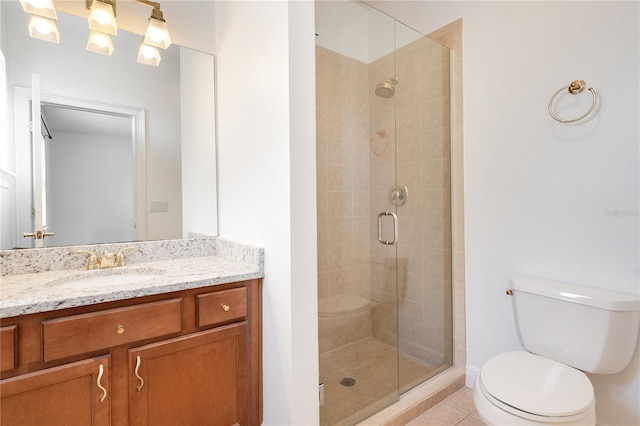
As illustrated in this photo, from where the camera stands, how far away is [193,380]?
4.04 feet

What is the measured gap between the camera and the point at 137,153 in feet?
5.40

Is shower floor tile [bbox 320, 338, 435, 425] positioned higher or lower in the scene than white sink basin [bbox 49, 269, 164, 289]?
lower

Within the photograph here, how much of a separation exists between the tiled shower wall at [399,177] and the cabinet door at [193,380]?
0.85 m

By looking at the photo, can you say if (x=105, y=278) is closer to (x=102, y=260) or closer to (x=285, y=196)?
(x=102, y=260)

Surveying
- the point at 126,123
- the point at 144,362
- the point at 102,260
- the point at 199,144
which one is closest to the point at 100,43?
the point at 126,123

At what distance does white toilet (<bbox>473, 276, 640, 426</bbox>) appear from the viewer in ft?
3.56

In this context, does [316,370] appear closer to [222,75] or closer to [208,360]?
[208,360]

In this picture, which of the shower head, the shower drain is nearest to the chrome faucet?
the shower drain

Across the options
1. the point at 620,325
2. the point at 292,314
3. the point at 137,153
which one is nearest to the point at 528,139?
the point at 620,325

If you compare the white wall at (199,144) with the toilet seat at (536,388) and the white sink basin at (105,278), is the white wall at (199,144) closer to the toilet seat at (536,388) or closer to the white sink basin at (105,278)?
the white sink basin at (105,278)

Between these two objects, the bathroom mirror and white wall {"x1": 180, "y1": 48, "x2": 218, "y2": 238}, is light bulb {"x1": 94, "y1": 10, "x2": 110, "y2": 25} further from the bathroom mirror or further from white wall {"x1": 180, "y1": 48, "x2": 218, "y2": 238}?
white wall {"x1": 180, "y1": 48, "x2": 218, "y2": 238}

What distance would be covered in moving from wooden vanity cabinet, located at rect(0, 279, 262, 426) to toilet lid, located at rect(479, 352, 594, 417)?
1010mm

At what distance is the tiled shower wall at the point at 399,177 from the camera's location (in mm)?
2043

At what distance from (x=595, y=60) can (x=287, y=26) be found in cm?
144
